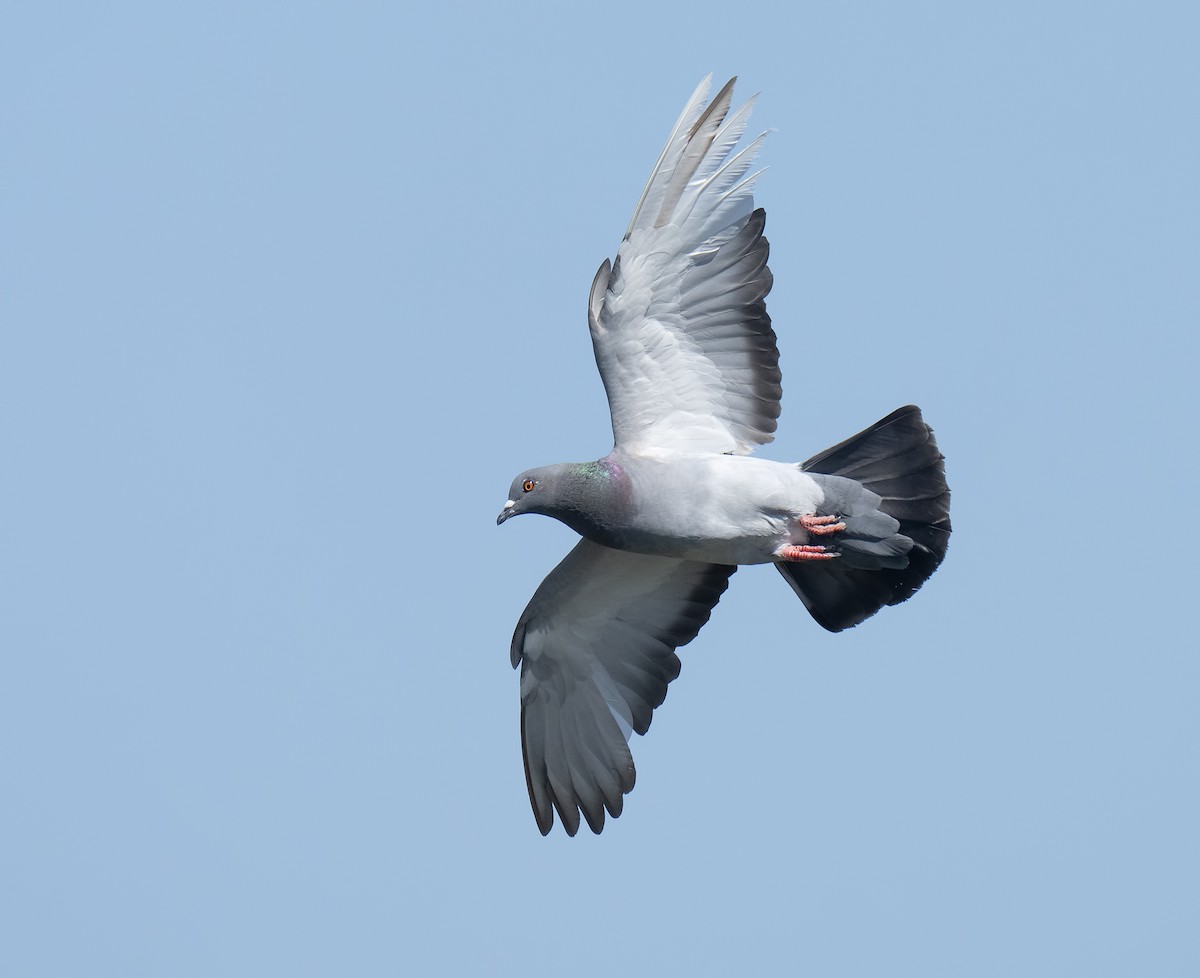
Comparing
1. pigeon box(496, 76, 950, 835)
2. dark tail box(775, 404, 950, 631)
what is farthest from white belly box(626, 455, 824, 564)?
dark tail box(775, 404, 950, 631)

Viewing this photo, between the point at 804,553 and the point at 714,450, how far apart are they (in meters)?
0.95

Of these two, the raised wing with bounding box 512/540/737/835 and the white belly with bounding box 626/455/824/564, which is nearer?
the white belly with bounding box 626/455/824/564

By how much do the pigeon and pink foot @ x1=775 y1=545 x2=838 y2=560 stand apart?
1cm

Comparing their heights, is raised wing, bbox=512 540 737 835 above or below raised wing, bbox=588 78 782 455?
below

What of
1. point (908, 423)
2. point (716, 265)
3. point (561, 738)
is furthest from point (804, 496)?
point (561, 738)

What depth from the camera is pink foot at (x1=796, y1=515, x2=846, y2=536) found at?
11.3 meters

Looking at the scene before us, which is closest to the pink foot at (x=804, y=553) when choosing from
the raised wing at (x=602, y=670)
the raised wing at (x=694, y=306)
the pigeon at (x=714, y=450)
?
the pigeon at (x=714, y=450)

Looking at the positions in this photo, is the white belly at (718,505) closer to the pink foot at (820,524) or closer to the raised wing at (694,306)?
the pink foot at (820,524)

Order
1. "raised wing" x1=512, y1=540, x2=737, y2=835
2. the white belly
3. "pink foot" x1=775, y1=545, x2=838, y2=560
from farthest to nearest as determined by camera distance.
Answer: "raised wing" x1=512, y1=540, x2=737, y2=835 → "pink foot" x1=775, y1=545, x2=838, y2=560 → the white belly

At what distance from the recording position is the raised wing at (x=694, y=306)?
1127 centimetres

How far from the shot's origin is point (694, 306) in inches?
454

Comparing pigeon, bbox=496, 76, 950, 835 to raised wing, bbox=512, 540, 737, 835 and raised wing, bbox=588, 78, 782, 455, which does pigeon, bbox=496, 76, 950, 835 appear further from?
raised wing, bbox=512, 540, 737, 835

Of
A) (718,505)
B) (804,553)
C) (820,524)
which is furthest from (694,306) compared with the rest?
(804,553)

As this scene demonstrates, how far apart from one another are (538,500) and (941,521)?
2.48 metres
